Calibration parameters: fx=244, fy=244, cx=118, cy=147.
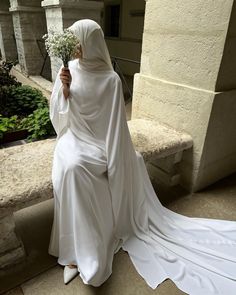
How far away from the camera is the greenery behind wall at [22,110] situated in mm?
3006

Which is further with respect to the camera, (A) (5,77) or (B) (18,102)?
(A) (5,77)

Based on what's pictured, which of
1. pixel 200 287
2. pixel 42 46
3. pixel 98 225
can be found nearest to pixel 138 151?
pixel 98 225

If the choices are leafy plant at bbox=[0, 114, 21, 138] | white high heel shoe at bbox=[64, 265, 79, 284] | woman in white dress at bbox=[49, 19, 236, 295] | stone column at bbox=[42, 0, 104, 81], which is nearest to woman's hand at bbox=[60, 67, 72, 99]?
woman in white dress at bbox=[49, 19, 236, 295]

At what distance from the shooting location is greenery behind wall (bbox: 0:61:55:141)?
9.86 feet

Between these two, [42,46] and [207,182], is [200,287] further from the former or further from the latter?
[42,46]

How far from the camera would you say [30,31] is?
20.5 ft

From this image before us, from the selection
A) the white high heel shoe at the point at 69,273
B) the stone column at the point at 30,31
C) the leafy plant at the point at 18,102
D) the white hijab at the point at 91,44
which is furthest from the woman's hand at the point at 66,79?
the stone column at the point at 30,31

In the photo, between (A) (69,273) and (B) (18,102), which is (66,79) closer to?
(A) (69,273)

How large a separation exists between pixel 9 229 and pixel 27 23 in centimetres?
611

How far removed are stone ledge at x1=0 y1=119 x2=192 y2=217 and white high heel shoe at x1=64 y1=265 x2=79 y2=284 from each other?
1.57 feet

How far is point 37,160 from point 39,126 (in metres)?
1.35

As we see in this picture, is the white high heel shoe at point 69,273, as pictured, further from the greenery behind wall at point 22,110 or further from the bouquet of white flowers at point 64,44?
the greenery behind wall at point 22,110

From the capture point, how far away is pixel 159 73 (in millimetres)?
2400

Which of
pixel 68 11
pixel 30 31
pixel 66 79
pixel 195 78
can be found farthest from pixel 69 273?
pixel 30 31
